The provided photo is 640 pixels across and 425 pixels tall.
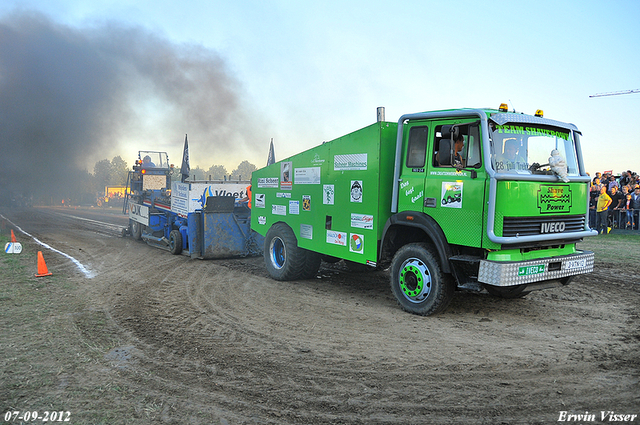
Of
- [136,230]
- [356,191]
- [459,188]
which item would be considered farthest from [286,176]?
[136,230]

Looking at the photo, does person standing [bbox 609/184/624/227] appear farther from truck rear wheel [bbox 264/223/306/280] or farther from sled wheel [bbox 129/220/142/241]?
sled wheel [bbox 129/220/142/241]

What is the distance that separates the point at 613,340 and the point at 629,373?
1072 millimetres

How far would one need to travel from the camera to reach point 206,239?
37.5 feet

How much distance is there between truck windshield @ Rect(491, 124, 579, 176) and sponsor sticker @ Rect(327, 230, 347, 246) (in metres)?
2.88

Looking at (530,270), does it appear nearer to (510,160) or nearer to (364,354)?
(510,160)

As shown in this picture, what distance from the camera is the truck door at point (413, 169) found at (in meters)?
6.43

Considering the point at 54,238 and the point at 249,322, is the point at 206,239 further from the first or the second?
the point at 54,238

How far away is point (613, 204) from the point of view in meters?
16.2

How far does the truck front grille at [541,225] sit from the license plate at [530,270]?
0.42 m

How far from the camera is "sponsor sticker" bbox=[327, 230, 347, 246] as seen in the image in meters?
7.65

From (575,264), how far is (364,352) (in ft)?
11.0

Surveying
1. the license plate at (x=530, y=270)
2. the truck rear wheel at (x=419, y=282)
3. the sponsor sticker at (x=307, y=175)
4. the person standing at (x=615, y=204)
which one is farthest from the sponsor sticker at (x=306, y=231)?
the person standing at (x=615, y=204)

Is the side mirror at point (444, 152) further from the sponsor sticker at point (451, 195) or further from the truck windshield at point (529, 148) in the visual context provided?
the truck windshield at point (529, 148)

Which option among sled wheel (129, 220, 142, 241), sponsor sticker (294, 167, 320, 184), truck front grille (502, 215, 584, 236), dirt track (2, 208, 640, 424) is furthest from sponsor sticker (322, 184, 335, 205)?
sled wheel (129, 220, 142, 241)
